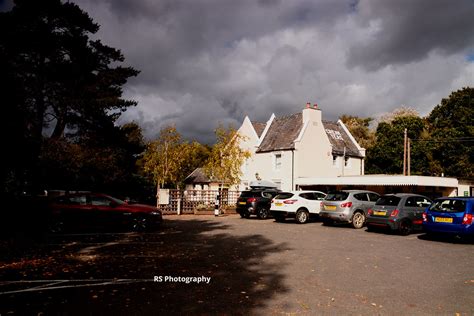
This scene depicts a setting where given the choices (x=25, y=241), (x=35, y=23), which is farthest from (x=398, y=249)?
(x=35, y=23)

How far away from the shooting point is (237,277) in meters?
7.54

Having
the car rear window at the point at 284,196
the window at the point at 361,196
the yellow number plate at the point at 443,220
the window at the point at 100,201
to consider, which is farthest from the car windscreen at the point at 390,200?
the window at the point at 100,201

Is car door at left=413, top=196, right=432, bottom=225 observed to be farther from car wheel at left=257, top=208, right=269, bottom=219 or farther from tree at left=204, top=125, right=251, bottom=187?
tree at left=204, top=125, right=251, bottom=187

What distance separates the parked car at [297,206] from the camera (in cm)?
1888

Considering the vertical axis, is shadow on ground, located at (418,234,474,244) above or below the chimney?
below

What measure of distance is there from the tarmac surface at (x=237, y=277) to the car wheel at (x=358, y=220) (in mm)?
3487

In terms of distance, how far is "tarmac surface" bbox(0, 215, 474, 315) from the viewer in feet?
18.6

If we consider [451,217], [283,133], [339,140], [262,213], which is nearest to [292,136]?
[283,133]

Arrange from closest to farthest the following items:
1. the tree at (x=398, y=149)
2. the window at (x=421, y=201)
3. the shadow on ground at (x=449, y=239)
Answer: the shadow on ground at (x=449, y=239)
the window at (x=421, y=201)
the tree at (x=398, y=149)

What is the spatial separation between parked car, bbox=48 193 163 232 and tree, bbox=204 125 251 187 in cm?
1275

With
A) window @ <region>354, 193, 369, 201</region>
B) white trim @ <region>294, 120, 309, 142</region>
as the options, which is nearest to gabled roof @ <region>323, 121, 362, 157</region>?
white trim @ <region>294, 120, 309, 142</region>

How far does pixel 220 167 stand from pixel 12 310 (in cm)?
2267

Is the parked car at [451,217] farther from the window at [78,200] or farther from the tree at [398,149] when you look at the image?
the tree at [398,149]

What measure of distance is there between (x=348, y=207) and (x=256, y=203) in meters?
6.35
